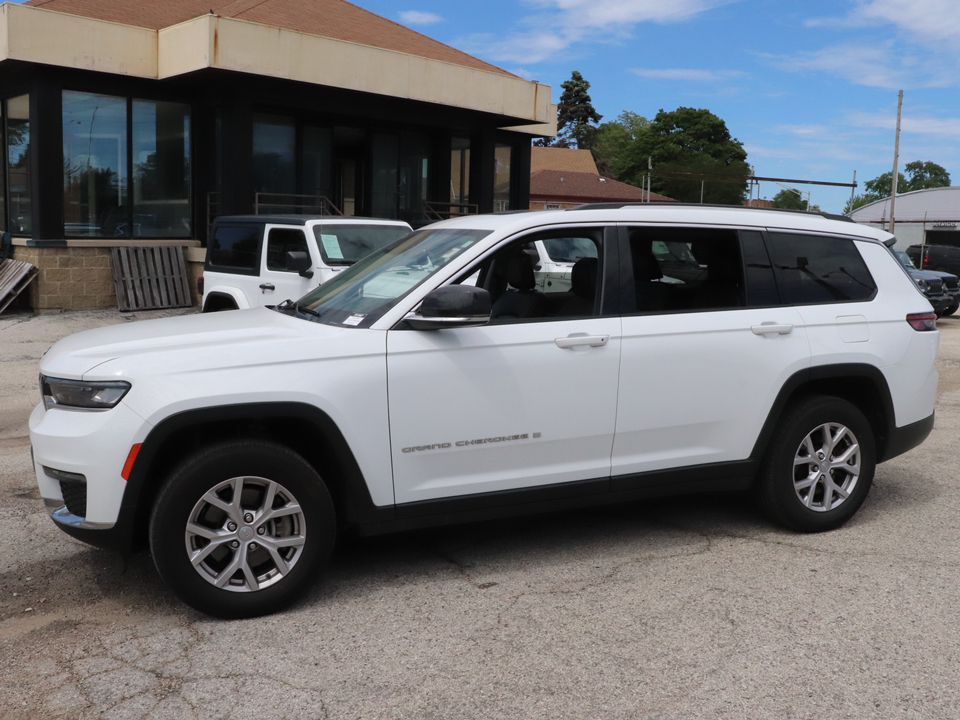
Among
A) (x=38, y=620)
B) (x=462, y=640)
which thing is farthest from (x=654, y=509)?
(x=38, y=620)

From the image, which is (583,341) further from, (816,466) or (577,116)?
(577,116)

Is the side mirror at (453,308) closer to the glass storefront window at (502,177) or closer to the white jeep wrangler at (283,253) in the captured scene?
the white jeep wrangler at (283,253)

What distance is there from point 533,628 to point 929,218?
6914 centimetres

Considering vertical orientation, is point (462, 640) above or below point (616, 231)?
below

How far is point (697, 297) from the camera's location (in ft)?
16.5

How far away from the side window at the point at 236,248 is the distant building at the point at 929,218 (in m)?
58.3

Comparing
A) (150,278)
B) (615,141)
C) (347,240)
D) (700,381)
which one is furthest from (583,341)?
(615,141)

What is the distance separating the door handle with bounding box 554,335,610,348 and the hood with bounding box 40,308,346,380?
3.46 ft

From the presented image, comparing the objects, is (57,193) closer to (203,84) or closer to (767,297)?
(203,84)

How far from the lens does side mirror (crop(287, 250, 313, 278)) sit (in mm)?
10344

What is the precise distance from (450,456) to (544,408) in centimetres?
52

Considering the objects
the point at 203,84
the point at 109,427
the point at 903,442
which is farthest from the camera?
the point at 203,84

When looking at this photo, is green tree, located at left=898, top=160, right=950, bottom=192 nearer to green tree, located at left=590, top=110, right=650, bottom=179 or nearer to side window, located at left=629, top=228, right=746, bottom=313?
green tree, located at left=590, top=110, right=650, bottom=179

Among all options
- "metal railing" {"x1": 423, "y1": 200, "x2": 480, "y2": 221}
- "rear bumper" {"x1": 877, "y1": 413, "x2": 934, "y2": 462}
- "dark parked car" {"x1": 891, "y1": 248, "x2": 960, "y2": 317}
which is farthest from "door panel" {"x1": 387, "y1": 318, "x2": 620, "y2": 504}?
"metal railing" {"x1": 423, "y1": 200, "x2": 480, "y2": 221}
